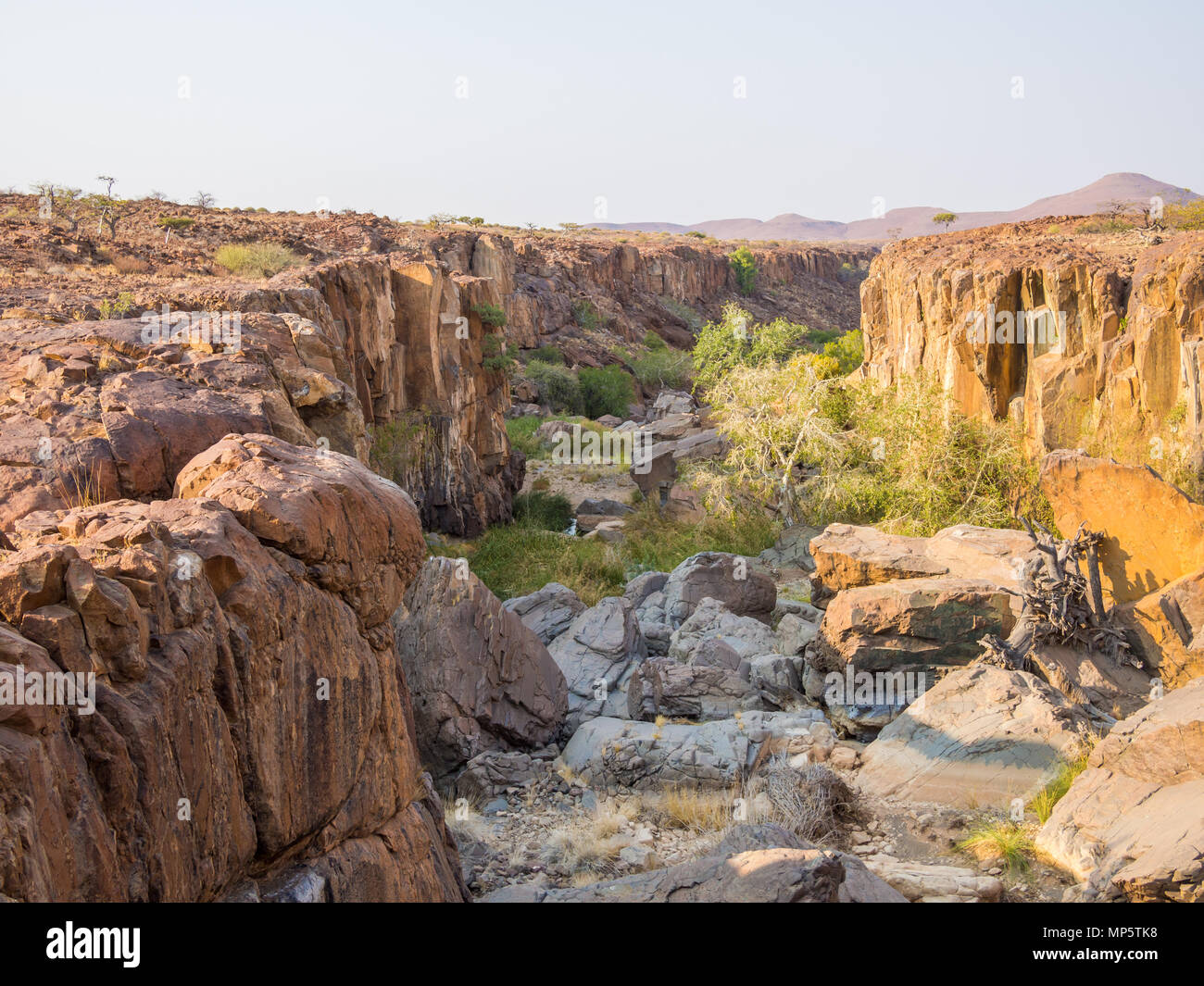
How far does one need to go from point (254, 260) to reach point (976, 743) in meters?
16.8

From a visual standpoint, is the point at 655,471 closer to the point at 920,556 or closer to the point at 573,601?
the point at 573,601

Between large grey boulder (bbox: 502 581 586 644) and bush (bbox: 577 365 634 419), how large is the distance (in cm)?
2489

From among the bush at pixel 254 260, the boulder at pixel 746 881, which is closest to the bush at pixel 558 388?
the bush at pixel 254 260

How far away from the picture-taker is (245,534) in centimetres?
453

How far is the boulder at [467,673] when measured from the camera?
8.86 metres

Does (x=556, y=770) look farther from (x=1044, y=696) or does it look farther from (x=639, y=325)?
(x=639, y=325)

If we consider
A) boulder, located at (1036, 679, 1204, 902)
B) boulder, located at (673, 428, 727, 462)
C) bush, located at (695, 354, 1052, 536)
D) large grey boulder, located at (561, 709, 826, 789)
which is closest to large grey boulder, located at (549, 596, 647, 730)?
large grey boulder, located at (561, 709, 826, 789)

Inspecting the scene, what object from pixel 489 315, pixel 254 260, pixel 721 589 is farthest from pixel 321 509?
pixel 489 315

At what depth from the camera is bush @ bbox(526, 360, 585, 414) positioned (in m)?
38.0

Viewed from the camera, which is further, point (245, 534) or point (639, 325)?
point (639, 325)

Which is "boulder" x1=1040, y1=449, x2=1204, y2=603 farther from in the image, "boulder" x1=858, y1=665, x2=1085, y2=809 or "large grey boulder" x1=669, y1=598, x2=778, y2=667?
"large grey boulder" x1=669, y1=598, x2=778, y2=667

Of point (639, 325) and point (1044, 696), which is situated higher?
point (639, 325)
